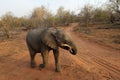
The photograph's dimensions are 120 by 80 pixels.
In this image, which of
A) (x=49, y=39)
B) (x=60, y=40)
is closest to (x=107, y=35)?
(x=49, y=39)

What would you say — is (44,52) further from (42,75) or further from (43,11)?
(43,11)

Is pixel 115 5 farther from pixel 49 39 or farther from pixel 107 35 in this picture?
pixel 49 39

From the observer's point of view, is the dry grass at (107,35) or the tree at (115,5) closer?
the dry grass at (107,35)

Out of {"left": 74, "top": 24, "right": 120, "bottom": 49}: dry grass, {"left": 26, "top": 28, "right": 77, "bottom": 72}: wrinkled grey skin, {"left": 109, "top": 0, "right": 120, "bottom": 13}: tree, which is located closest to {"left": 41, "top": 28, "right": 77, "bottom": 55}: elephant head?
{"left": 26, "top": 28, "right": 77, "bottom": 72}: wrinkled grey skin

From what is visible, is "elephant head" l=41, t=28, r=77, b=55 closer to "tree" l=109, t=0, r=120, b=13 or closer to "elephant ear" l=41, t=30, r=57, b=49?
"elephant ear" l=41, t=30, r=57, b=49

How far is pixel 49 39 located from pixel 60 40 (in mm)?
547

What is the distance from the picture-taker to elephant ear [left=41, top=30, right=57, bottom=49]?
6.99 meters

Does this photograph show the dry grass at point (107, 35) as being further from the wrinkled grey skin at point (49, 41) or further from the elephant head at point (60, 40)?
the elephant head at point (60, 40)

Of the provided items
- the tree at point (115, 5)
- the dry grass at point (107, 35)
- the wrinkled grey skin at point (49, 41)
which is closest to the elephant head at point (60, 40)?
the wrinkled grey skin at point (49, 41)

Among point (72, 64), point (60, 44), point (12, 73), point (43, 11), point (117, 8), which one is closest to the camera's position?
point (60, 44)

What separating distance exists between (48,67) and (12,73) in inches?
65.8

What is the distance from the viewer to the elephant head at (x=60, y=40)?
21.5 feet

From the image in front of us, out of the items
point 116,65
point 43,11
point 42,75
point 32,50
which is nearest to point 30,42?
point 32,50

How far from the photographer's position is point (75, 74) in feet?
23.4
